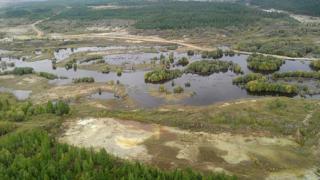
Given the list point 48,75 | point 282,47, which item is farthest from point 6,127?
point 282,47

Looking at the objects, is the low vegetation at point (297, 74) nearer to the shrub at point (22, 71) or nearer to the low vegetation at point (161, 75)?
the low vegetation at point (161, 75)

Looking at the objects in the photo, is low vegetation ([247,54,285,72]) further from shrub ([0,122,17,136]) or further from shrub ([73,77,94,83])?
shrub ([0,122,17,136])

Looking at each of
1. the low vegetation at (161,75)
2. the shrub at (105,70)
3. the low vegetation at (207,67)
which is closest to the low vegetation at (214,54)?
the low vegetation at (207,67)

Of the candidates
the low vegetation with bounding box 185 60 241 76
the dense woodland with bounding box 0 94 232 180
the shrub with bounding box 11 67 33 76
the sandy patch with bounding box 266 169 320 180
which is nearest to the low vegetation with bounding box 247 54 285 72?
the low vegetation with bounding box 185 60 241 76

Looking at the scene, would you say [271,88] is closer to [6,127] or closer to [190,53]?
[190,53]

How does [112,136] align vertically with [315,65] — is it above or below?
below

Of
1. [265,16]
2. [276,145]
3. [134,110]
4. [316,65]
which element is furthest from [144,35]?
[276,145]
